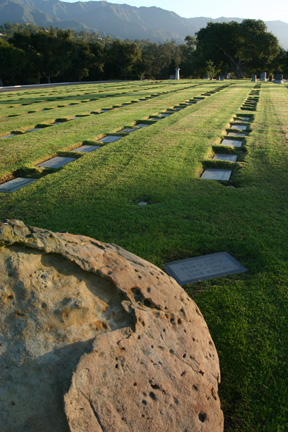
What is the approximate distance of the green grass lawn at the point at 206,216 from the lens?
2.23 m

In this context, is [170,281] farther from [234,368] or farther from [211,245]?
[211,245]

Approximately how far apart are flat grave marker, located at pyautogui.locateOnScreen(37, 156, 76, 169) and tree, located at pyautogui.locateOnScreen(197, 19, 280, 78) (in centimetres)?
4983

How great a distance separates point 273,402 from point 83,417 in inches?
49.9

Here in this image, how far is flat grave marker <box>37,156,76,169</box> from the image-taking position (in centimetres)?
648

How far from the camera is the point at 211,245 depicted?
363cm

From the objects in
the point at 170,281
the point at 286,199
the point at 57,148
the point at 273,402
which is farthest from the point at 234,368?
the point at 57,148

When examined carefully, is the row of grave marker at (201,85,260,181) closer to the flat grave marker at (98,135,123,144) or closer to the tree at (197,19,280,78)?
the flat grave marker at (98,135,123,144)

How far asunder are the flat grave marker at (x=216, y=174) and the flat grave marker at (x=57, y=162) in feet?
8.70

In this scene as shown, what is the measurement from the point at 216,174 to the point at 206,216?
1899mm

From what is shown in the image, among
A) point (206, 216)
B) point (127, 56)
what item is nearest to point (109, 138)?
point (206, 216)

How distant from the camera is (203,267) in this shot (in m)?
3.29

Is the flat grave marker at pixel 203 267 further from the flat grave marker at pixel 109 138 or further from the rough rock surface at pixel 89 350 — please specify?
the flat grave marker at pixel 109 138

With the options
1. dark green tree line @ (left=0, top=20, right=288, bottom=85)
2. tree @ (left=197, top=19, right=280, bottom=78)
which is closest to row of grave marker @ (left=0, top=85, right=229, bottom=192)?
dark green tree line @ (left=0, top=20, right=288, bottom=85)

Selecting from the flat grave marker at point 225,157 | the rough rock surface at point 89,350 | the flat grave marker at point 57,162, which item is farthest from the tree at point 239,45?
the rough rock surface at point 89,350
